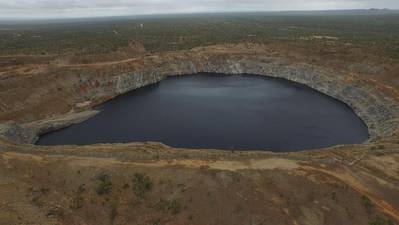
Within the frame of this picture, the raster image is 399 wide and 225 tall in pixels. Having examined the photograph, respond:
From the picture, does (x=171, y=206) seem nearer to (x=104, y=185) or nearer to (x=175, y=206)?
(x=175, y=206)

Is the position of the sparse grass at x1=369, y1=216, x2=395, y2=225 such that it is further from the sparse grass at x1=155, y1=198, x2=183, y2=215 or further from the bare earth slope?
the sparse grass at x1=155, y1=198, x2=183, y2=215

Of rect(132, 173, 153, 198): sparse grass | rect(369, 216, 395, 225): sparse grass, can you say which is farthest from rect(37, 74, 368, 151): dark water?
rect(369, 216, 395, 225): sparse grass

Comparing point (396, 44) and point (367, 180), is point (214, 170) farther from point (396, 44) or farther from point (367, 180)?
point (396, 44)

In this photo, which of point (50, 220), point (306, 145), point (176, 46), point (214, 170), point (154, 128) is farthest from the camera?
point (176, 46)

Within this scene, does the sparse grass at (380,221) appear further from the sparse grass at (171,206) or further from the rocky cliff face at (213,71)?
the rocky cliff face at (213,71)

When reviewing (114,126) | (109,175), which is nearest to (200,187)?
(109,175)

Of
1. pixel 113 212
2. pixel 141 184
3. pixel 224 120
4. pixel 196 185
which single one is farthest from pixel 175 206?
pixel 224 120

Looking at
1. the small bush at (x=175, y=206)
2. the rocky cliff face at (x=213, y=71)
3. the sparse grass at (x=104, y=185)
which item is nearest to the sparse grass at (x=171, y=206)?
the small bush at (x=175, y=206)
